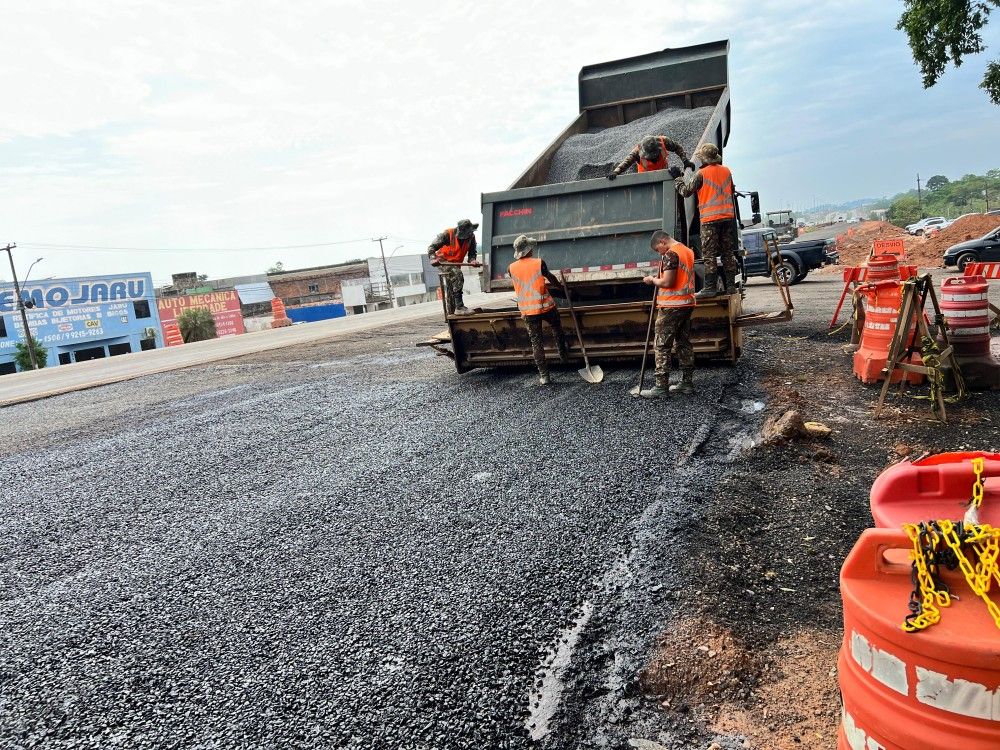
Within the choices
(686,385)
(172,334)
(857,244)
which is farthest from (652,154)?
(172,334)

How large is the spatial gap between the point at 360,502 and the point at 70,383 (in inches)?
415

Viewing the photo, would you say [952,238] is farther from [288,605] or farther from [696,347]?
[288,605]

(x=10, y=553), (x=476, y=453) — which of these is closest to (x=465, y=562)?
(x=476, y=453)

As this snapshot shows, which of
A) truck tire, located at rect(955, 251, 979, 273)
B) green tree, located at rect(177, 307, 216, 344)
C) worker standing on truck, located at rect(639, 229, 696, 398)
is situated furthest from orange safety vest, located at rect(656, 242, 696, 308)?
green tree, located at rect(177, 307, 216, 344)

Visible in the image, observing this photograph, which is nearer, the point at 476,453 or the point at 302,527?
the point at 302,527

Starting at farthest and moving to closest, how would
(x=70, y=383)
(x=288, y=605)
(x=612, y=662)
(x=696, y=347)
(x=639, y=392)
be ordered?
(x=70, y=383), (x=696, y=347), (x=639, y=392), (x=288, y=605), (x=612, y=662)

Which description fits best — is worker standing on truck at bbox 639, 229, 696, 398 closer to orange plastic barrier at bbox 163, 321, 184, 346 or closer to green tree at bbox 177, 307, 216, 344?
orange plastic barrier at bbox 163, 321, 184, 346

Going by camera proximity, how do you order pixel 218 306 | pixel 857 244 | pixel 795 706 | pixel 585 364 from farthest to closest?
pixel 218 306 → pixel 857 244 → pixel 585 364 → pixel 795 706

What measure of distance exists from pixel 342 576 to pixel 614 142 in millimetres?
7715

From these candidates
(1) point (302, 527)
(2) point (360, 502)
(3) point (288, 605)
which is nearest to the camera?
(3) point (288, 605)

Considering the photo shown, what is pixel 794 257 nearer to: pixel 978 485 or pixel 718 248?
pixel 718 248

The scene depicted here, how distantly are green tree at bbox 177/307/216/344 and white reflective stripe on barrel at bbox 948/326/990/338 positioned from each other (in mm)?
47791

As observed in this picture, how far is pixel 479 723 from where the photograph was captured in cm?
224

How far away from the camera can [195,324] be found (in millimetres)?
47438
